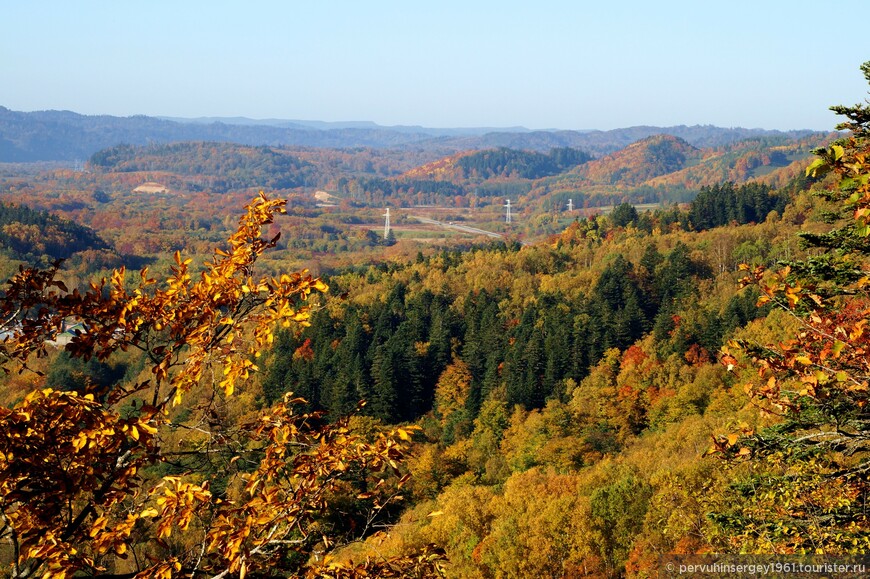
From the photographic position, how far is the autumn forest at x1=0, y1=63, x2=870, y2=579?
5098 mm

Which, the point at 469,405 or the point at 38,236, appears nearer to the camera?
the point at 469,405

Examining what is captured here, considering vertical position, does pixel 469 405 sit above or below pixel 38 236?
below

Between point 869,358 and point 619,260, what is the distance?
75.4m

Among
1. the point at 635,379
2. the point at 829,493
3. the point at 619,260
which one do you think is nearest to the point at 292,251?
the point at 619,260

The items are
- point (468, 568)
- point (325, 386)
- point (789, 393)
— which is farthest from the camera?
point (325, 386)

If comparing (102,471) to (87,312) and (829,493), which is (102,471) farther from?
(829,493)

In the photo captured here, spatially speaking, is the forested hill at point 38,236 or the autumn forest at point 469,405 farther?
the forested hill at point 38,236

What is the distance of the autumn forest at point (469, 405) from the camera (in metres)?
5.10

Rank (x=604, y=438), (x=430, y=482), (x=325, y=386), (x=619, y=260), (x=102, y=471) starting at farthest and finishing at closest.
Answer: (x=619, y=260) → (x=325, y=386) → (x=604, y=438) → (x=430, y=482) → (x=102, y=471)

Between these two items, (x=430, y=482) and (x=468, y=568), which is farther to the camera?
(x=430, y=482)

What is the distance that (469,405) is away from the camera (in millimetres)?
68500

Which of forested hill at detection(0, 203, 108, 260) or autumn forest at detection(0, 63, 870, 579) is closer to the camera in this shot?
autumn forest at detection(0, 63, 870, 579)

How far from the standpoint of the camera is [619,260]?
3196 inches

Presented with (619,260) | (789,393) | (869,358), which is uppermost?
(869,358)
